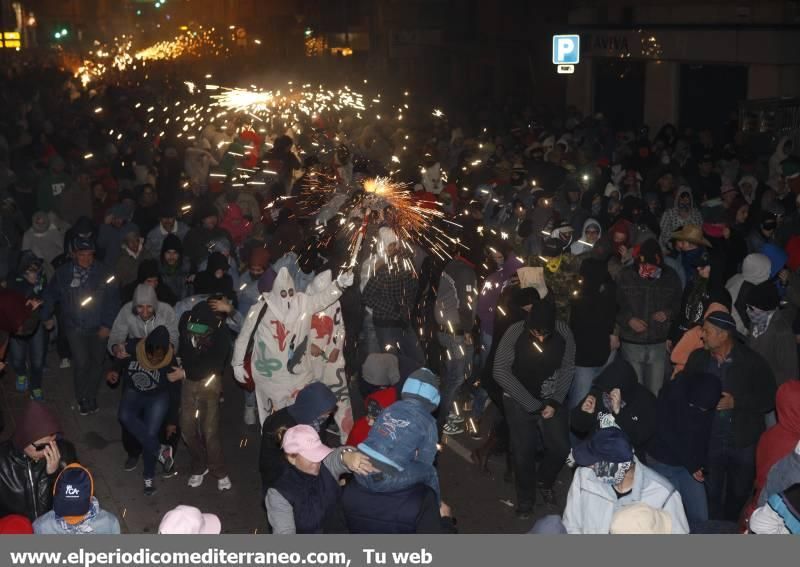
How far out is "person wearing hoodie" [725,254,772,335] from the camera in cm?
938

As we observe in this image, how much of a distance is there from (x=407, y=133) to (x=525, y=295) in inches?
465

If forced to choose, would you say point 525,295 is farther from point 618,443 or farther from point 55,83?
point 55,83

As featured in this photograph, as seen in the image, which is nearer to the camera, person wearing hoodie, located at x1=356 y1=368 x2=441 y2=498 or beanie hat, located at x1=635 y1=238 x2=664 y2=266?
person wearing hoodie, located at x1=356 y1=368 x2=441 y2=498

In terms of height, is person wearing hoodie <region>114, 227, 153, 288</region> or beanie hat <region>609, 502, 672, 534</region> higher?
beanie hat <region>609, 502, 672, 534</region>

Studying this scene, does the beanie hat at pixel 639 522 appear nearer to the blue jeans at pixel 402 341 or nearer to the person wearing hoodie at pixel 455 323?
the person wearing hoodie at pixel 455 323

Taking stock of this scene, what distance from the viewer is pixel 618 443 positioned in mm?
5969

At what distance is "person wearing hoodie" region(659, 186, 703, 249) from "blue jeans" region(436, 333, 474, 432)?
141 inches

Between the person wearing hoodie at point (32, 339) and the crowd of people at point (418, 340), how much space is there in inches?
1.2

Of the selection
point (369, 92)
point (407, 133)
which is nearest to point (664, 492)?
point (407, 133)

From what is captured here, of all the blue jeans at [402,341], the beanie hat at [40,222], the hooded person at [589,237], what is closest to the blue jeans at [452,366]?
the blue jeans at [402,341]

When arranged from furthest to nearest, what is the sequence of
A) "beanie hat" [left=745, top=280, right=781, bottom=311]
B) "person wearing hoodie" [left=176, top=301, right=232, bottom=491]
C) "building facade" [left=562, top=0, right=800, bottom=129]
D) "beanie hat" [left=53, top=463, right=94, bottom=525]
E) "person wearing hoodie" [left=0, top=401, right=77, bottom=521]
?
"building facade" [left=562, top=0, right=800, bottom=129] → "person wearing hoodie" [left=176, top=301, right=232, bottom=491] → "beanie hat" [left=745, top=280, right=781, bottom=311] → "person wearing hoodie" [left=0, top=401, right=77, bottom=521] → "beanie hat" [left=53, top=463, right=94, bottom=525]

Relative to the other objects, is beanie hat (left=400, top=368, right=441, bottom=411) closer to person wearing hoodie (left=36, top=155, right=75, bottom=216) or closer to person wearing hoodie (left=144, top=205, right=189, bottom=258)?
person wearing hoodie (left=144, top=205, right=189, bottom=258)

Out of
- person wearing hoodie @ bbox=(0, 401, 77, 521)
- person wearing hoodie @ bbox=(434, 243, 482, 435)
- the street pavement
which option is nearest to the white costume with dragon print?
the street pavement

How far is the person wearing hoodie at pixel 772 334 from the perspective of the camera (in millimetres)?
8500
